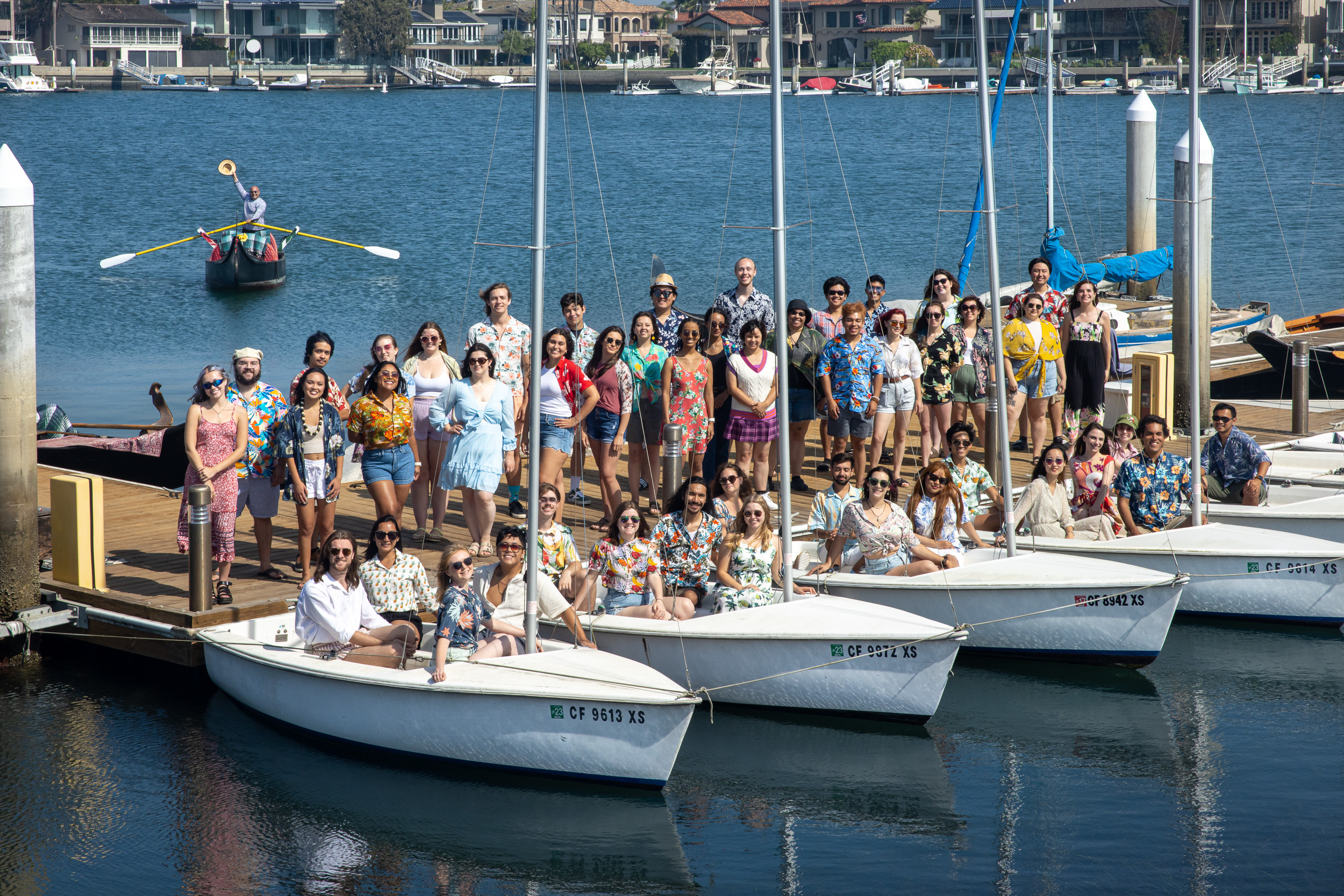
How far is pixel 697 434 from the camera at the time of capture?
11.6 metres

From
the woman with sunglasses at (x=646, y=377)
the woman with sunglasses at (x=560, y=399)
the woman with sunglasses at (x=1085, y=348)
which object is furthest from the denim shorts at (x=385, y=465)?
the woman with sunglasses at (x=1085, y=348)

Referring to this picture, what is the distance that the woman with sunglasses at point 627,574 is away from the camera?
988cm

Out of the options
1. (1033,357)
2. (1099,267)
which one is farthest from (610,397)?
(1099,267)

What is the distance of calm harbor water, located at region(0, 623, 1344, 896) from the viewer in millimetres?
8094

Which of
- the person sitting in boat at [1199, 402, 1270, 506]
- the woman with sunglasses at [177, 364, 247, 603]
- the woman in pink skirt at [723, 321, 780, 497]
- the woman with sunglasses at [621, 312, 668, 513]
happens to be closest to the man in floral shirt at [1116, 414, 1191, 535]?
the person sitting in boat at [1199, 402, 1270, 506]

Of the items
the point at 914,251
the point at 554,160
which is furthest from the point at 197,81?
the point at 914,251

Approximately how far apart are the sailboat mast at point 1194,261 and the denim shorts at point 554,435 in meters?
4.62

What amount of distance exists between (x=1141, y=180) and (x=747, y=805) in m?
18.7

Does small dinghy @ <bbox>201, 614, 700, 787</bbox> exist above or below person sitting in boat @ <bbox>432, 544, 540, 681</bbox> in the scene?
below

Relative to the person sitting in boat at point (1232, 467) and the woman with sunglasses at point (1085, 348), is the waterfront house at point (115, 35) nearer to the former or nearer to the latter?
the woman with sunglasses at point (1085, 348)

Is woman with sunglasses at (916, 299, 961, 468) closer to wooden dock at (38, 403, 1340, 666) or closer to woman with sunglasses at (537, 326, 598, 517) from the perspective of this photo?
wooden dock at (38, 403, 1340, 666)

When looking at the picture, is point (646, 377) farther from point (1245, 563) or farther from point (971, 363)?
point (1245, 563)

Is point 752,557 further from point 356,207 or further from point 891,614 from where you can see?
point 356,207

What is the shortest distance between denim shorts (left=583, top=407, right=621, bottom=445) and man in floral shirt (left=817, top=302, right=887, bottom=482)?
178cm
